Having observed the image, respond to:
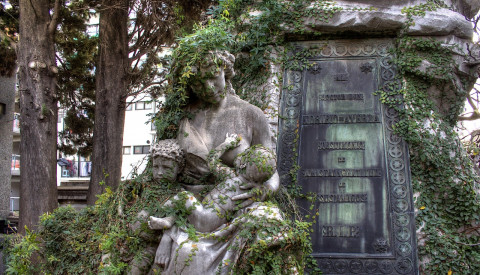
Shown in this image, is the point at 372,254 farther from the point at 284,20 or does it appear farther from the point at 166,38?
the point at 166,38

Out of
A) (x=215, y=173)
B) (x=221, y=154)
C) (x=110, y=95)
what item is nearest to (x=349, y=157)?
(x=221, y=154)

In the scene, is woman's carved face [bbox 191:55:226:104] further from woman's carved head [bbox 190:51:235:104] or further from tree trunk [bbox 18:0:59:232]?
tree trunk [bbox 18:0:59:232]

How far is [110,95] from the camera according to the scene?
10.7m

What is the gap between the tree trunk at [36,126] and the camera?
9.20 metres

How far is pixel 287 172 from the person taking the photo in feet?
18.7

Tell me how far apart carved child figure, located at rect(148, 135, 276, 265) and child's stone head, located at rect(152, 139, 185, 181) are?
15.3 inches

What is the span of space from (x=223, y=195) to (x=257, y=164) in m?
0.41

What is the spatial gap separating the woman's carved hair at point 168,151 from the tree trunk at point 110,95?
18.2ft

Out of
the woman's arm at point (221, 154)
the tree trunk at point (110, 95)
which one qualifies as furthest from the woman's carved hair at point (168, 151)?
the tree trunk at point (110, 95)

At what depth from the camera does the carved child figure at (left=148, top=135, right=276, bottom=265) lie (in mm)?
4375

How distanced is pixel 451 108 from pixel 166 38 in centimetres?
693

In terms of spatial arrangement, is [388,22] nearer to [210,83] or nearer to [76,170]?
[210,83]

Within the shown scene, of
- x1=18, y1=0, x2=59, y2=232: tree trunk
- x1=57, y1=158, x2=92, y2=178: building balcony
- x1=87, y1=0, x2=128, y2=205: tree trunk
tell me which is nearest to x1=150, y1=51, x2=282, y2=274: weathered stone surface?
x1=18, y1=0, x2=59, y2=232: tree trunk

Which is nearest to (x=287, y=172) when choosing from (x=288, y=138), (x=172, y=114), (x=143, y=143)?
(x=288, y=138)
